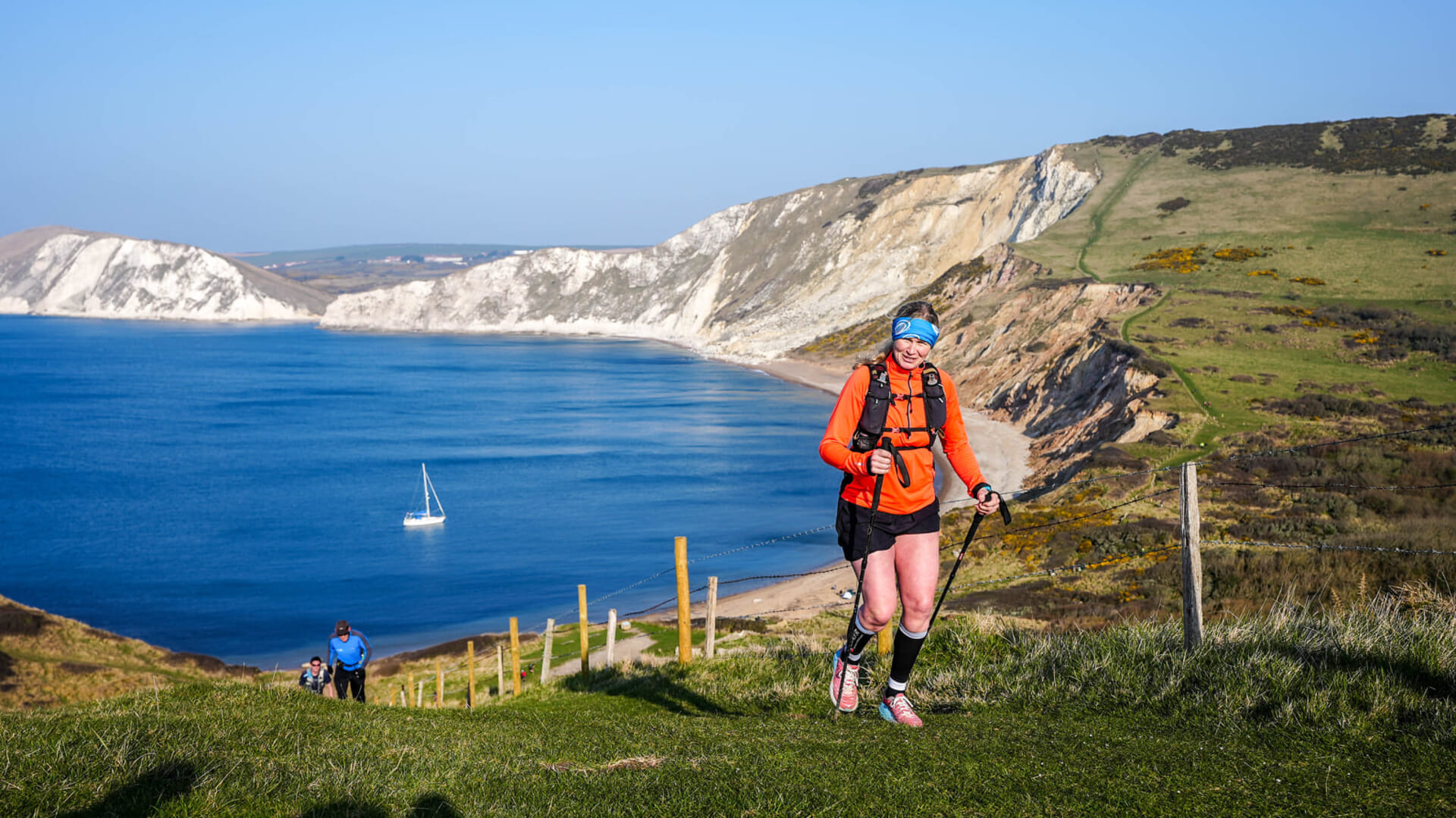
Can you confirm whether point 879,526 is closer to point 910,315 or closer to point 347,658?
point 910,315

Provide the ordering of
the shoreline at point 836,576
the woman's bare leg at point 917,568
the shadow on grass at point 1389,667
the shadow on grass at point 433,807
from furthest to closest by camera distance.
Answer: the shoreline at point 836,576 < the woman's bare leg at point 917,568 < the shadow on grass at point 1389,667 < the shadow on grass at point 433,807

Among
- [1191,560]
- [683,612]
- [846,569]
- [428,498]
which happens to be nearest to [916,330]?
[1191,560]

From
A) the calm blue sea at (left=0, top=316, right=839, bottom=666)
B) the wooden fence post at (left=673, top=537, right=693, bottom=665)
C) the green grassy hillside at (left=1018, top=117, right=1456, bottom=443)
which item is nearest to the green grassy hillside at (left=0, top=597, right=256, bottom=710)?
the calm blue sea at (left=0, top=316, right=839, bottom=666)

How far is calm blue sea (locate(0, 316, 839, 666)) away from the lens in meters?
34.2

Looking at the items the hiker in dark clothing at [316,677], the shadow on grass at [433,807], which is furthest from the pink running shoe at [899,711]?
the hiker in dark clothing at [316,677]

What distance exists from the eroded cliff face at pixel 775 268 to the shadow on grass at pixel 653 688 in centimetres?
8866

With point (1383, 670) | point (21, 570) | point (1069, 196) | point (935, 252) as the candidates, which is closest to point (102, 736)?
point (1383, 670)

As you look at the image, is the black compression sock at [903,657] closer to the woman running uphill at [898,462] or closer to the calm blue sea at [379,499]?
the woman running uphill at [898,462]

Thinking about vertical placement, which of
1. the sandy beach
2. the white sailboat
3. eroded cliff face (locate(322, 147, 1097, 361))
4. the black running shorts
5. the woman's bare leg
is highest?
eroded cliff face (locate(322, 147, 1097, 361))

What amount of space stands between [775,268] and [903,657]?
142728 mm

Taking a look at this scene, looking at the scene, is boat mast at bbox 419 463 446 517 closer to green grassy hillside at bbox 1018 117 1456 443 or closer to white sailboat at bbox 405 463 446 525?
white sailboat at bbox 405 463 446 525

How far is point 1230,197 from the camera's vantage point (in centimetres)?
7131

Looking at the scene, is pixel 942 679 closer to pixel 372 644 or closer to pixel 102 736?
pixel 102 736

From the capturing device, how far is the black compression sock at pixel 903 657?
5902 mm
